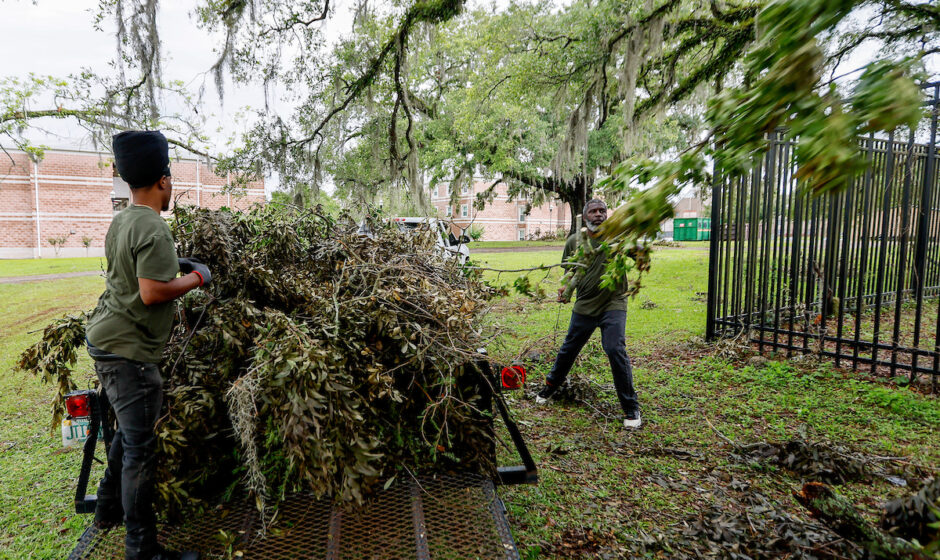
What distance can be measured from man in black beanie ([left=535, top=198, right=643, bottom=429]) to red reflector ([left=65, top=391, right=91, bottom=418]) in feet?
11.9

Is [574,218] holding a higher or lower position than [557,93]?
lower

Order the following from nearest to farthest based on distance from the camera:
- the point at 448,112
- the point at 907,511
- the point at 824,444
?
the point at 907,511 → the point at 824,444 → the point at 448,112

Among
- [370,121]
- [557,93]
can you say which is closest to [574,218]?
[557,93]

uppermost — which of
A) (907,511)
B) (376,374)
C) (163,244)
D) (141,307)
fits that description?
(163,244)

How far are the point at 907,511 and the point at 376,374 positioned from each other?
8.23 feet

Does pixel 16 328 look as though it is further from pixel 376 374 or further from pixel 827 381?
pixel 827 381

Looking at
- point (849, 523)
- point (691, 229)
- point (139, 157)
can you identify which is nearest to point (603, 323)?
→ point (849, 523)

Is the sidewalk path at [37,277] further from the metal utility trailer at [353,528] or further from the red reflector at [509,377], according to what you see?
the red reflector at [509,377]

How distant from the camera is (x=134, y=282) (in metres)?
2.30

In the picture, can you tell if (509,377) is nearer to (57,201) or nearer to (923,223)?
(923,223)

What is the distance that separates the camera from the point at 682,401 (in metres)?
5.01

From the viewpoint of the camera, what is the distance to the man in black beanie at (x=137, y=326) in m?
2.24

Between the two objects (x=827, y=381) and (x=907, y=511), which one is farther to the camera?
(x=827, y=381)

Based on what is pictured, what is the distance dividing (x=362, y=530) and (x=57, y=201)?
3972cm
